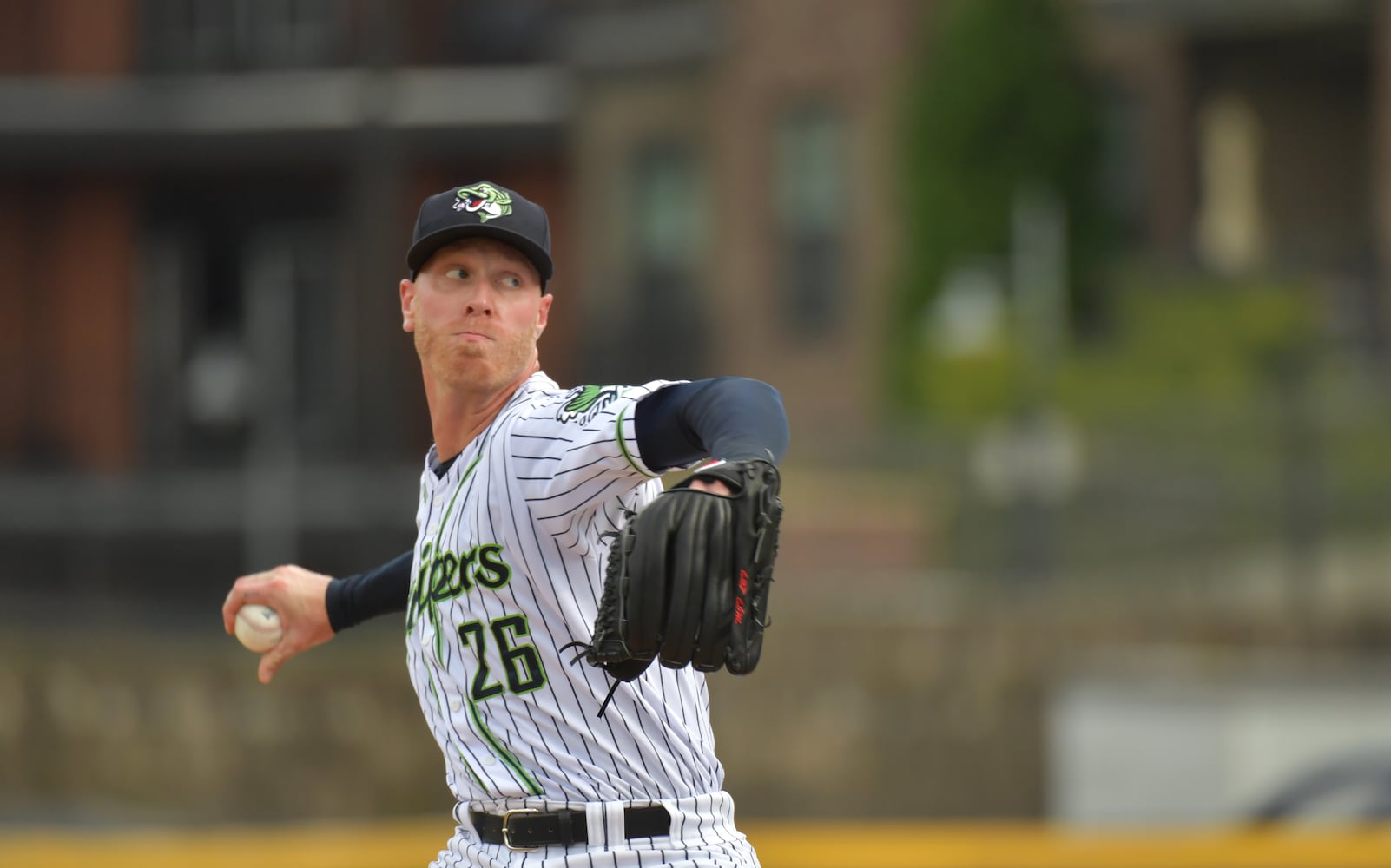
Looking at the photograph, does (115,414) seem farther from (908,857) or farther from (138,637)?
(908,857)

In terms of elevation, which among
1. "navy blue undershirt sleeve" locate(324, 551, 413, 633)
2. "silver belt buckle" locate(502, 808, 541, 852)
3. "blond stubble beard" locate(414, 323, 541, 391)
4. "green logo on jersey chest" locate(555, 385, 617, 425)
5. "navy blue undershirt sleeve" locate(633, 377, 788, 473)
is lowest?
"silver belt buckle" locate(502, 808, 541, 852)

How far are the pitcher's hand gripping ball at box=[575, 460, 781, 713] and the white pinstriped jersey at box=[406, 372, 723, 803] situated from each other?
35 cm

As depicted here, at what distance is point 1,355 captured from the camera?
2398cm

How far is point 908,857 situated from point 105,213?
18959 mm

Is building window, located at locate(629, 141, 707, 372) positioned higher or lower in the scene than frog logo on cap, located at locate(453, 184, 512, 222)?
higher

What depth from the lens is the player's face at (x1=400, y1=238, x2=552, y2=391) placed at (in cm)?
296

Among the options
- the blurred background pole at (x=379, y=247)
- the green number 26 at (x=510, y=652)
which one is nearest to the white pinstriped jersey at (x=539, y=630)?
the green number 26 at (x=510, y=652)

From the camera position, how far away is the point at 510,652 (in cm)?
295

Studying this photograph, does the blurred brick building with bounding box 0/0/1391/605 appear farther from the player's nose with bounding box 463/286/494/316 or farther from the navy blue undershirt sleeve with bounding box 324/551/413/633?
the player's nose with bounding box 463/286/494/316

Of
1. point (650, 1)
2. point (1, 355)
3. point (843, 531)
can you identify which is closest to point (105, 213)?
point (1, 355)

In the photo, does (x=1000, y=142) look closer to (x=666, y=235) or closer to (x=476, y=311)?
(x=666, y=235)

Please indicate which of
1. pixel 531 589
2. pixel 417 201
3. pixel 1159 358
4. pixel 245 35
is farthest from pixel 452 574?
pixel 245 35

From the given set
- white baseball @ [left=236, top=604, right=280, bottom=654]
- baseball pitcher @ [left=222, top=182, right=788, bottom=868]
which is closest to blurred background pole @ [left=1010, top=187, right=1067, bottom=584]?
white baseball @ [left=236, top=604, right=280, bottom=654]

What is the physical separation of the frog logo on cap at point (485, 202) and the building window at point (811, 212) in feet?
53.6
